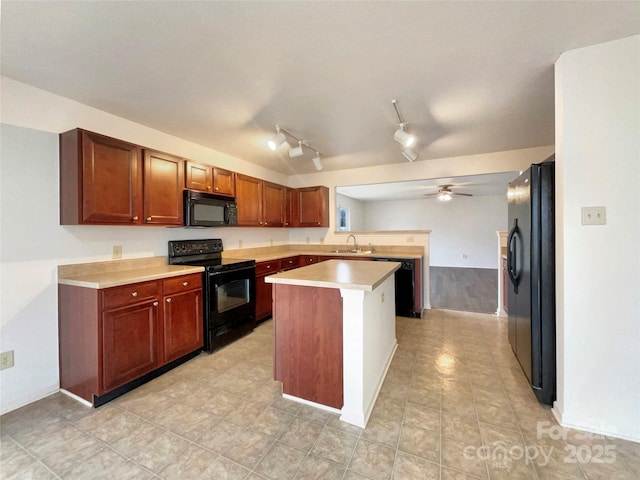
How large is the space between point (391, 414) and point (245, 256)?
286 cm

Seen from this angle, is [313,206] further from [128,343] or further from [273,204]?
[128,343]

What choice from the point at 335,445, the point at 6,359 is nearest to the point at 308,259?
the point at 335,445

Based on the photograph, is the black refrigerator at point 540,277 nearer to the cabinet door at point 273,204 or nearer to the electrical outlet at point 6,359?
Result: the cabinet door at point 273,204

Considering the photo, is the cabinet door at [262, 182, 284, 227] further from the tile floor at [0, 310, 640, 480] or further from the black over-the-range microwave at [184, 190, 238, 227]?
the tile floor at [0, 310, 640, 480]

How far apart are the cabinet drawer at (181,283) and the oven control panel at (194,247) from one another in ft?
1.71

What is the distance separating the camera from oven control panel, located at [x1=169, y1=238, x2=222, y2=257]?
296 cm

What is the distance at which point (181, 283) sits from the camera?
2.50m

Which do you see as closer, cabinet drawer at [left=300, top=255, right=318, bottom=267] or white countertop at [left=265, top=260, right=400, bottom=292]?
white countertop at [left=265, top=260, right=400, bottom=292]

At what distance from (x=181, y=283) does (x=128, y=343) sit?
23.8 inches

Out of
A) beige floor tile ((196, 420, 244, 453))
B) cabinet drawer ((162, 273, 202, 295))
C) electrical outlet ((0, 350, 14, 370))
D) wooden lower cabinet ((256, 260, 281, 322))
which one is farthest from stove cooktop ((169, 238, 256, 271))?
beige floor tile ((196, 420, 244, 453))

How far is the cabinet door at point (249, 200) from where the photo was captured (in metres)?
3.57

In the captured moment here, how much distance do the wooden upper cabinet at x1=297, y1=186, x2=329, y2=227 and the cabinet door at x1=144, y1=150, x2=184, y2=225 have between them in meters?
2.23

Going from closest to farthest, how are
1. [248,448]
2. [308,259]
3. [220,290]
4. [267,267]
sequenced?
[248,448]
[220,290]
[267,267]
[308,259]

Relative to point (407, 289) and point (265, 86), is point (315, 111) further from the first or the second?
point (407, 289)
